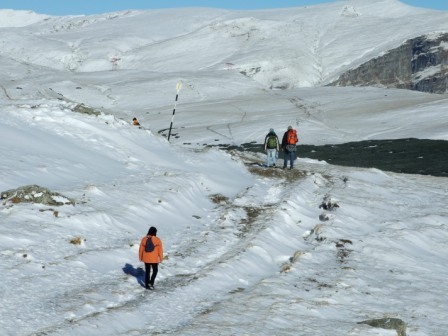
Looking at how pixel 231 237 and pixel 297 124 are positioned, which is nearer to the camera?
pixel 231 237

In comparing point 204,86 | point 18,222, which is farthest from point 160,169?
point 204,86

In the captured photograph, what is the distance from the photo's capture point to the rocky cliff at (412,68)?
158 meters

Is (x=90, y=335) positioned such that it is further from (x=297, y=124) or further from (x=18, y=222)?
(x=297, y=124)

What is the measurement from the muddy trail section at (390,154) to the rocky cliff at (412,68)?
347 feet

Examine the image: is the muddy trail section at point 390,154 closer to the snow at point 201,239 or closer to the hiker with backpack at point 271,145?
the snow at point 201,239

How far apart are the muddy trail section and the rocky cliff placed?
106 meters

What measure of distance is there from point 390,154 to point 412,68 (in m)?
122

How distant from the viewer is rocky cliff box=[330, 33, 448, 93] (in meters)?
158

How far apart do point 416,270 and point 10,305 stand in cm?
1213

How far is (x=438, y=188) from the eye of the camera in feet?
112

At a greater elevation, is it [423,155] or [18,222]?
[423,155]

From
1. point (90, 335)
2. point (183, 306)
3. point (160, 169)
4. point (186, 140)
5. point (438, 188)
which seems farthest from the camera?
point (186, 140)

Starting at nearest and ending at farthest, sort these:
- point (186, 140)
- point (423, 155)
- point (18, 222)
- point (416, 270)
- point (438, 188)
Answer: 1. point (18, 222)
2. point (416, 270)
3. point (438, 188)
4. point (423, 155)
5. point (186, 140)

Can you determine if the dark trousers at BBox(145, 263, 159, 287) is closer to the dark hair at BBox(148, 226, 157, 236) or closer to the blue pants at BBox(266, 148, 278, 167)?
the dark hair at BBox(148, 226, 157, 236)
